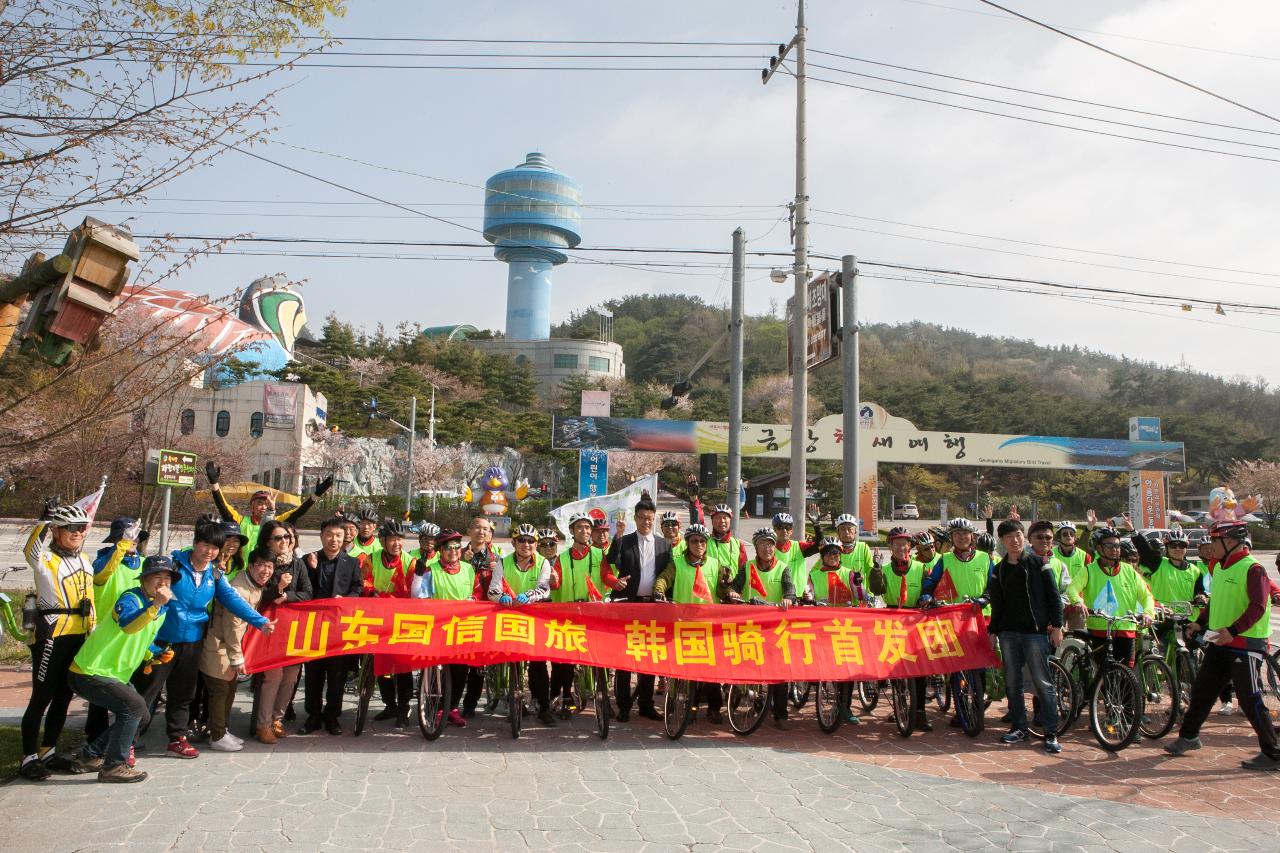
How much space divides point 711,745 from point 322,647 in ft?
10.7

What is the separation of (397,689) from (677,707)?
2.44m

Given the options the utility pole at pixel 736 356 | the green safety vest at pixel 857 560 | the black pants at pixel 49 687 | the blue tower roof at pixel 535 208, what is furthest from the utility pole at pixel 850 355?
the blue tower roof at pixel 535 208

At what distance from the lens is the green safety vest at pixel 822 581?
880 cm

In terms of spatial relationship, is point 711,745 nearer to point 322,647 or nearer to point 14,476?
point 322,647

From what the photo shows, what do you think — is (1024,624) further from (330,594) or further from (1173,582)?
(330,594)

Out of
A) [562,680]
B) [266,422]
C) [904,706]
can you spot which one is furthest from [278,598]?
[266,422]

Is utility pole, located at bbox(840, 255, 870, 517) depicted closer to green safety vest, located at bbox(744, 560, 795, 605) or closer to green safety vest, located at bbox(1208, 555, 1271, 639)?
green safety vest, located at bbox(744, 560, 795, 605)

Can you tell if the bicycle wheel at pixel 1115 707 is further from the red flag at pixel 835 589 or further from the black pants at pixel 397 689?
the black pants at pixel 397 689

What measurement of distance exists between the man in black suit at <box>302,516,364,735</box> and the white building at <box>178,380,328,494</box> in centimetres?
4200

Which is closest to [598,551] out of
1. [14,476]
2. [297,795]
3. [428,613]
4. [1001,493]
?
[428,613]

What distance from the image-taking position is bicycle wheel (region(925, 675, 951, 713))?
822 centimetres

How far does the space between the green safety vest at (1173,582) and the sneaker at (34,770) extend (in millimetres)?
10098

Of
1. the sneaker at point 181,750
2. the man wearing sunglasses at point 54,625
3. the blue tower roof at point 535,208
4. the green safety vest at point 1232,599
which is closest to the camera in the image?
the man wearing sunglasses at point 54,625

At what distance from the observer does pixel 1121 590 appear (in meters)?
Result: 8.06
